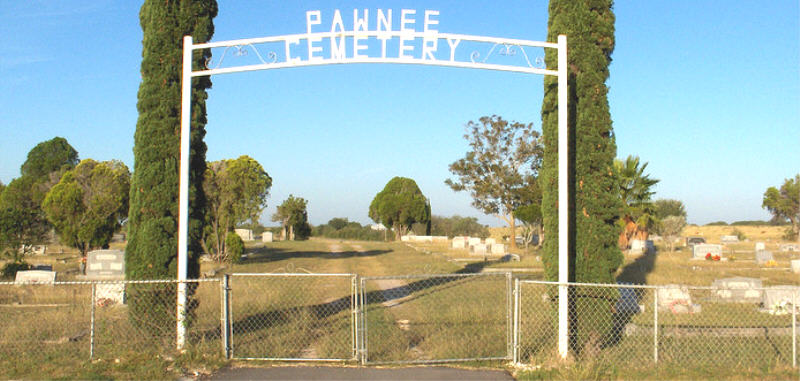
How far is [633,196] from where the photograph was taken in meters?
34.1

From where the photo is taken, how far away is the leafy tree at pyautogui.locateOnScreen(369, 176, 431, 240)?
63031mm

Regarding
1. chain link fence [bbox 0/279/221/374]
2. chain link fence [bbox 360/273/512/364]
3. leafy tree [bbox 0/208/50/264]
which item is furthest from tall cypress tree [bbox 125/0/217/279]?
leafy tree [bbox 0/208/50/264]

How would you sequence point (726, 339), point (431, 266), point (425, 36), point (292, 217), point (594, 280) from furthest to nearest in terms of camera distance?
point (292, 217) → point (431, 266) → point (726, 339) → point (594, 280) → point (425, 36)

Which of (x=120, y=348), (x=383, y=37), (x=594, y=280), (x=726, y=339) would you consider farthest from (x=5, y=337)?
(x=726, y=339)

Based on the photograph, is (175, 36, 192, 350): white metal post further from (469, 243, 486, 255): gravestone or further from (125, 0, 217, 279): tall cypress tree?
(469, 243, 486, 255): gravestone

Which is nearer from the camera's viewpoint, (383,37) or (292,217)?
(383,37)

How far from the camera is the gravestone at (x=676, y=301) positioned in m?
12.5

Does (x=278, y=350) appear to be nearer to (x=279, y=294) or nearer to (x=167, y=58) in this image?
(x=167, y=58)

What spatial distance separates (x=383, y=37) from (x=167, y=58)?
3.51 m

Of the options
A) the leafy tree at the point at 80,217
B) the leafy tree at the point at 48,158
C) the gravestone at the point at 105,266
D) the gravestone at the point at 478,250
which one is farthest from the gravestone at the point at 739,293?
the leafy tree at the point at 48,158

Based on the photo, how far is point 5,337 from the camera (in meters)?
8.95

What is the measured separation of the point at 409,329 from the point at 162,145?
4980 mm

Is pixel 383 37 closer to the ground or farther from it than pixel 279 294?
farther from it

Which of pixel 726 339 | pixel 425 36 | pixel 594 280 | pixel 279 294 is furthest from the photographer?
pixel 279 294
